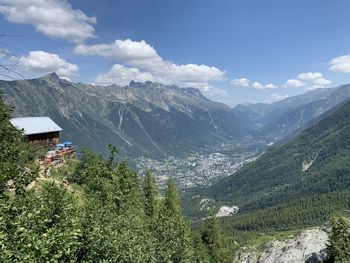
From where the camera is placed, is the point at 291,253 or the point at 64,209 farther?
the point at 291,253

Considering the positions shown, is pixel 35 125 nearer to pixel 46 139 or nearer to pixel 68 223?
pixel 46 139

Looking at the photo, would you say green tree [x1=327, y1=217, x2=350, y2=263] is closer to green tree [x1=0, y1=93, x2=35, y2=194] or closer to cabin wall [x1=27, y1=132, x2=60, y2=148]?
cabin wall [x1=27, y1=132, x2=60, y2=148]

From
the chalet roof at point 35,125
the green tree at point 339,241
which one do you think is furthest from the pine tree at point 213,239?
the chalet roof at point 35,125

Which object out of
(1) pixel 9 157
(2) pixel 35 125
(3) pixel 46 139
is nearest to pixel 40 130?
(2) pixel 35 125

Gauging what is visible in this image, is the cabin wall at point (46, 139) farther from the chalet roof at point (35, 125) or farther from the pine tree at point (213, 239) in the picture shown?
the pine tree at point (213, 239)

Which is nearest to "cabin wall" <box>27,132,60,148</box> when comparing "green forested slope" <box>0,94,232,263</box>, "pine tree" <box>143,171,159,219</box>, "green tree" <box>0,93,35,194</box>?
"green forested slope" <box>0,94,232,263</box>

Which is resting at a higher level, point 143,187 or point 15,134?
point 15,134

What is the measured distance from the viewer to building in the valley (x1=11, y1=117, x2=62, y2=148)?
10331 centimetres

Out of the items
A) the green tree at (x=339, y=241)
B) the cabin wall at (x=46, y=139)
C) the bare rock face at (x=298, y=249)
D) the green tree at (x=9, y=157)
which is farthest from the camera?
the bare rock face at (x=298, y=249)

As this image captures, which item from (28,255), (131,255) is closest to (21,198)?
(131,255)

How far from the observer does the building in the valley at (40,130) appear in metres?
103

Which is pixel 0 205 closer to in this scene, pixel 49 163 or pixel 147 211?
pixel 49 163

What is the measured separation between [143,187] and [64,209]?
259 ft

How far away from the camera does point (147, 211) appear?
98250 millimetres
